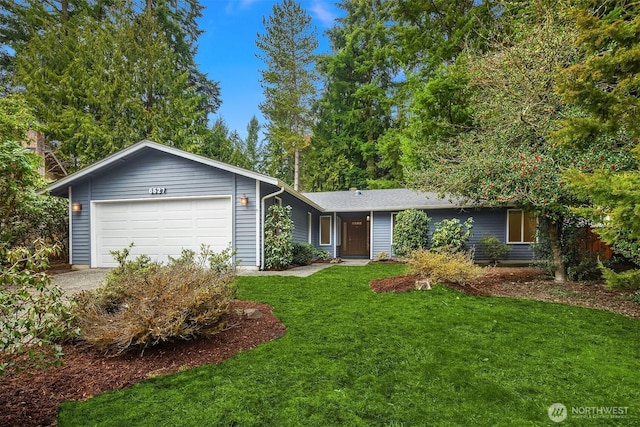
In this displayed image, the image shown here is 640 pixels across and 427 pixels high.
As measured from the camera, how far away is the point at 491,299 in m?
5.65

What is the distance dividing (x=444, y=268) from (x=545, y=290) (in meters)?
2.28

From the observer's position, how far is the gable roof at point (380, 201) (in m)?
12.7

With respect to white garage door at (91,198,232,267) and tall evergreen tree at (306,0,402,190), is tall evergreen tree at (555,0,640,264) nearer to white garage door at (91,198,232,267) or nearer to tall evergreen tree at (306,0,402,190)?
white garage door at (91,198,232,267)

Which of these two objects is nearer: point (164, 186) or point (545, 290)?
point (545, 290)

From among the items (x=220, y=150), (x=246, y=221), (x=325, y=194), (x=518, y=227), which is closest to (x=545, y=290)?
(x=518, y=227)

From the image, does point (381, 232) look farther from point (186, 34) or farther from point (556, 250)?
point (186, 34)

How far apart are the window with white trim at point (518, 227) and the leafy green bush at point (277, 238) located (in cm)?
857

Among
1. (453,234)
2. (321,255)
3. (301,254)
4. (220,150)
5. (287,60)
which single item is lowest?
(321,255)

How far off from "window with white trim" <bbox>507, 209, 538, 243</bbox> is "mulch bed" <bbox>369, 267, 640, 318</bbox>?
4.73 m

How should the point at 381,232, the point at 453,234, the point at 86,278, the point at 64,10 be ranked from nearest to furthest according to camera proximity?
the point at 86,278
the point at 453,234
the point at 381,232
the point at 64,10

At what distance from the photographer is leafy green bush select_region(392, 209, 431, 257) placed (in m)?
11.7

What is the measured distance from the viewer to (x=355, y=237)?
15.0 m

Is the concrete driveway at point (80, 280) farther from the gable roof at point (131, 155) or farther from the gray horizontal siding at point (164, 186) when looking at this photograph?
the gable roof at point (131, 155)

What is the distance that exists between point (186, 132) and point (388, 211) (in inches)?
484
